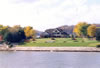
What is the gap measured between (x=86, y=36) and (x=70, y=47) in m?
23.1

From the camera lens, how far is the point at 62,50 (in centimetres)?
5656

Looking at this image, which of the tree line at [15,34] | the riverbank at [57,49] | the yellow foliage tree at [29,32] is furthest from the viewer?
the yellow foliage tree at [29,32]

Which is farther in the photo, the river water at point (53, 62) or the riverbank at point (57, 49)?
the riverbank at point (57, 49)

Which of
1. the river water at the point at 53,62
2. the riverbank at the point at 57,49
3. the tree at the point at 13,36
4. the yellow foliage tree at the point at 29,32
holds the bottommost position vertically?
the river water at the point at 53,62

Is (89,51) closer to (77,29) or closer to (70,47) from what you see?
(70,47)

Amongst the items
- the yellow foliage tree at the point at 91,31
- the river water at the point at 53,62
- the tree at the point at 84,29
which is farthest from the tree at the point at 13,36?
the river water at the point at 53,62

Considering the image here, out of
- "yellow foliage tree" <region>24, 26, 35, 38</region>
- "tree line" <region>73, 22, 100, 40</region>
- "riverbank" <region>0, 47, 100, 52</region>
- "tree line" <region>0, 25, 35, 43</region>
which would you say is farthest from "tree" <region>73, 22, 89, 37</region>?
"riverbank" <region>0, 47, 100, 52</region>

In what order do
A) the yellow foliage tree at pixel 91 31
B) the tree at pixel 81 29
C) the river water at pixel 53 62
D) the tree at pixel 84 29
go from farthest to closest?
the tree at pixel 81 29 < the tree at pixel 84 29 < the yellow foliage tree at pixel 91 31 < the river water at pixel 53 62

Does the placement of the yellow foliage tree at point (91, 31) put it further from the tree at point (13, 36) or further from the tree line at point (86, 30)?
the tree at point (13, 36)

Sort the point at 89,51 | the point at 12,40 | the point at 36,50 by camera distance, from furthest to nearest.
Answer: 1. the point at 12,40
2. the point at 36,50
3. the point at 89,51

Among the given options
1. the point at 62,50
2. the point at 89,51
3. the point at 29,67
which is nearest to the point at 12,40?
the point at 62,50

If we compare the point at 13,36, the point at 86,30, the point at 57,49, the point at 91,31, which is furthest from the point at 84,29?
the point at 57,49

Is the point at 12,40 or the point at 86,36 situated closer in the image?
the point at 12,40

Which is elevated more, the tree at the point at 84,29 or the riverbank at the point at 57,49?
the tree at the point at 84,29
